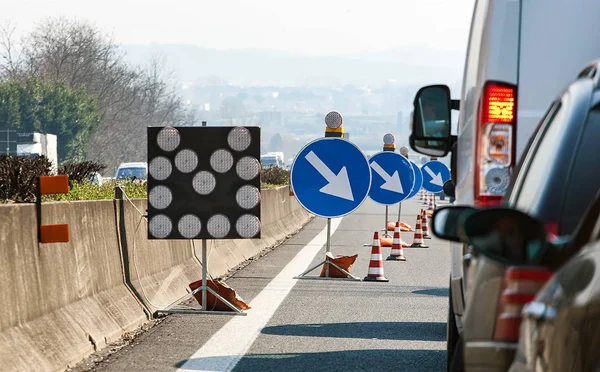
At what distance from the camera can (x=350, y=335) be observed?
1038 centimetres

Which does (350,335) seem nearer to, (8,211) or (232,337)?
(232,337)

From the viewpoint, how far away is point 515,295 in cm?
351

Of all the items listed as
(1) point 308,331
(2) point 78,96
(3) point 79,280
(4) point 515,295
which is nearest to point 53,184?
(3) point 79,280

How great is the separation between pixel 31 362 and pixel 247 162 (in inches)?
177

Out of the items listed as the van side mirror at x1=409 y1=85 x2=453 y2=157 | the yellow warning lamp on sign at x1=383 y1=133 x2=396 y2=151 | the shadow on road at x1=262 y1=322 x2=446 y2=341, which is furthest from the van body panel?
the yellow warning lamp on sign at x1=383 y1=133 x2=396 y2=151

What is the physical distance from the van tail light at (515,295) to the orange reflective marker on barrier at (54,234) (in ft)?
16.4

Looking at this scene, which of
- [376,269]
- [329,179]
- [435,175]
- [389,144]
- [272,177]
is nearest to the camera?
[329,179]

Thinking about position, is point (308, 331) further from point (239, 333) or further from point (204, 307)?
point (204, 307)

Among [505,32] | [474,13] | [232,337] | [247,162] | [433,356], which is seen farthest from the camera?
[247,162]

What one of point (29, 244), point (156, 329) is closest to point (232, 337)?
point (156, 329)

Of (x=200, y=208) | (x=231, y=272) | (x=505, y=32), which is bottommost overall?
(x=231, y=272)

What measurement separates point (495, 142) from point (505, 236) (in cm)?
381

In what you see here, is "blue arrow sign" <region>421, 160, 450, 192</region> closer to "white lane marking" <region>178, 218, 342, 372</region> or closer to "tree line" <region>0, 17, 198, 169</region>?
"white lane marking" <region>178, 218, 342, 372</region>

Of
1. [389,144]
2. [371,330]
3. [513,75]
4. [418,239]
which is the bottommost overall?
[418,239]
